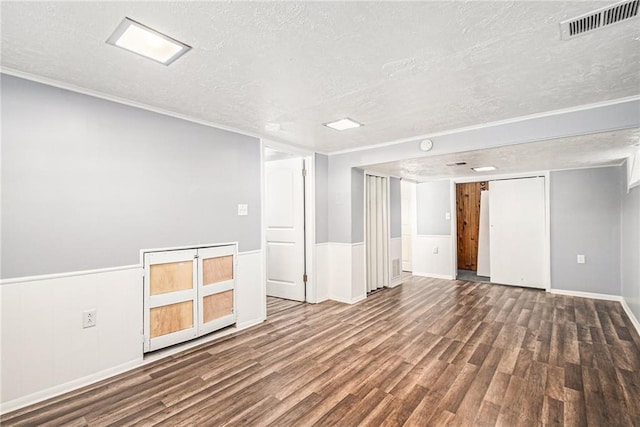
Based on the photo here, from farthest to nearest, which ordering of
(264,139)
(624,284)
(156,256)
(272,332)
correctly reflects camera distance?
(624,284), (264,139), (272,332), (156,256)

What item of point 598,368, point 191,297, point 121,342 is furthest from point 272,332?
point 598,368

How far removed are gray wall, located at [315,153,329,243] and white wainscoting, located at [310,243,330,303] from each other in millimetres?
148

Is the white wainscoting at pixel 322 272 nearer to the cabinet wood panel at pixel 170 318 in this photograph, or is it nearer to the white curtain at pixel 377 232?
the white curtain at pixel 377 232

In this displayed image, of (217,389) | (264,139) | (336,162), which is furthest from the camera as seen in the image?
(336,162)

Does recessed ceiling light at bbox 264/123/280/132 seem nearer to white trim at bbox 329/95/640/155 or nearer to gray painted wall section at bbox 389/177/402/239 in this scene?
white trim at bbox 329/95/640/155

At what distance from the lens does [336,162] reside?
192 inches

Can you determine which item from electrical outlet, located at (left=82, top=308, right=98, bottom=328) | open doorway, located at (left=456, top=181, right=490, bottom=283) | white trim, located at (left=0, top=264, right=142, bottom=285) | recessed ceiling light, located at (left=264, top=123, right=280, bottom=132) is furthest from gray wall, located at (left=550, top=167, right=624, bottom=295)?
electrical outlet, located at (left=82, top=308, right=98, bottom=328)

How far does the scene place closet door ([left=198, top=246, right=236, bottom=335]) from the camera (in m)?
3.23

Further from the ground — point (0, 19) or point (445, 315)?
point (0, 19)

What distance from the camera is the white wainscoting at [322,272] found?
15.6ft

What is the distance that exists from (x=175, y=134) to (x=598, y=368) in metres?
4.63

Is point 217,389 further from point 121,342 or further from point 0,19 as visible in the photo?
point 0,19

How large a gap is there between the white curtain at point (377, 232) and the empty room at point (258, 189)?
Result: 1032 millimetres

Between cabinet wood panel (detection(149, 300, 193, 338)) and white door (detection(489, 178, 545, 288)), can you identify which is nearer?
cabinet wood panel (detection(149, 300, 193, 338))
